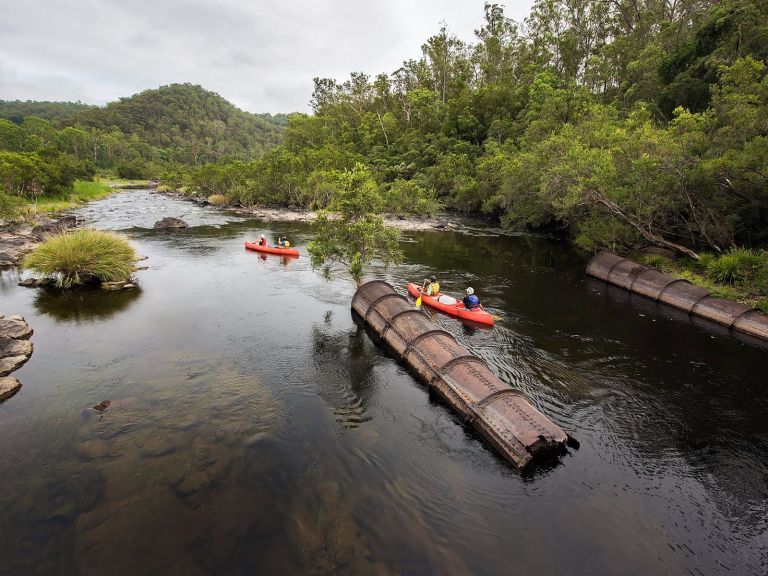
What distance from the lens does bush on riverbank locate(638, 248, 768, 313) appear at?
22.1 meters

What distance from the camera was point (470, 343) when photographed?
18.8 metres

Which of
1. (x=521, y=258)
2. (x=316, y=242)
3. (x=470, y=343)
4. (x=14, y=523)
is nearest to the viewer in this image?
(x=14, y=523)

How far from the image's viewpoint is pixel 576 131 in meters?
42.2

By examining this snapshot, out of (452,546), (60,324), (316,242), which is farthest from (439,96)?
(452,546)

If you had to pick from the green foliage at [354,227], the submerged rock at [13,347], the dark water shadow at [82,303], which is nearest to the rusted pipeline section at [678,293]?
the green foliage at [354,227]

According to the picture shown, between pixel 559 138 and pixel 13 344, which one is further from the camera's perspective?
pixel 559 138

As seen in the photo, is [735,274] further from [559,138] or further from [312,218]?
[312,218]

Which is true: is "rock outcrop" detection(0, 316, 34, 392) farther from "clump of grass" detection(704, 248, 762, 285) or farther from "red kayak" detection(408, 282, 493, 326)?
"clump of grass" detection(704, 248, 762, 285)

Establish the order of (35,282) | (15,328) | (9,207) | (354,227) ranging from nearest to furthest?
(15,328) → (354,227) → (35,282) → (9,207)

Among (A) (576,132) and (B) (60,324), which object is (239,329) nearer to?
(B) (60,324)

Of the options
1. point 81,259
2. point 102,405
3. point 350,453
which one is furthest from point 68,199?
point 350,453

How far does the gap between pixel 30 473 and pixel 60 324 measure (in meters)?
11.7

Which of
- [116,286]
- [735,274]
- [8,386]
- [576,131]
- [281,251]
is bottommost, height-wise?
[8,386]

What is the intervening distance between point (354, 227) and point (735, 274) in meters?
22.8
